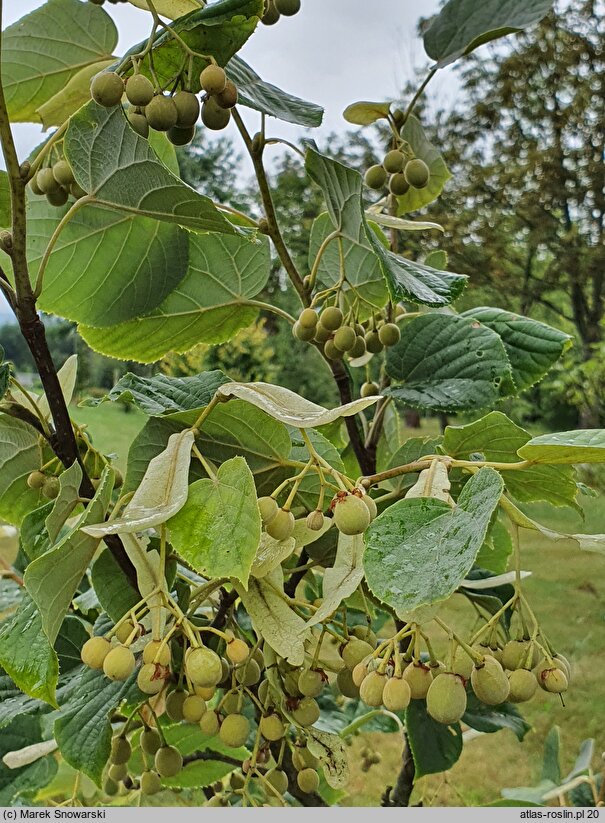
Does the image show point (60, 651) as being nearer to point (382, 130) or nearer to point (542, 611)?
point (542, 611)

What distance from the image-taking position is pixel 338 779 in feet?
1.76

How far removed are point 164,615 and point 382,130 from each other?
679 cm

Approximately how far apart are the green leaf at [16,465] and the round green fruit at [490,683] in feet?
1.21

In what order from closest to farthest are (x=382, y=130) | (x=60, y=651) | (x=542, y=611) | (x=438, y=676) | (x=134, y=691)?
(x=438, y=676)
(x=134, y=691)
(x=60, y=651)
(x=542, y=611)
(x=382, y=130)

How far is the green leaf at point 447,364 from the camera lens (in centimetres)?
62

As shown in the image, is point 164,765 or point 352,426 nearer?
point 164,765

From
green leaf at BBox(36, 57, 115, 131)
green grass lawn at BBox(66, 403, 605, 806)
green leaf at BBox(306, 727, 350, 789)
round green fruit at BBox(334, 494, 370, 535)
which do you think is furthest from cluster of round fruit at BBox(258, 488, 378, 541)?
green grass lawn at BBox(66, 403, 605, 806)

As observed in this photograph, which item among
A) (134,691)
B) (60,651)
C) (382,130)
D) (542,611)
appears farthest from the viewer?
(382,130)

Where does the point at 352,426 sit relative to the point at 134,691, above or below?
above

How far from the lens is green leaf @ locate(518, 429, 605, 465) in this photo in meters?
0.37

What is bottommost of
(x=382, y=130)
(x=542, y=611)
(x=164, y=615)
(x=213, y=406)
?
(x=542, y=611)

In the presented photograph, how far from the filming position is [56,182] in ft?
1.69

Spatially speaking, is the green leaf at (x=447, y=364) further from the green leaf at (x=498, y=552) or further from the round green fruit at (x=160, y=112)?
the round green fruit at (x=160, y=112)
